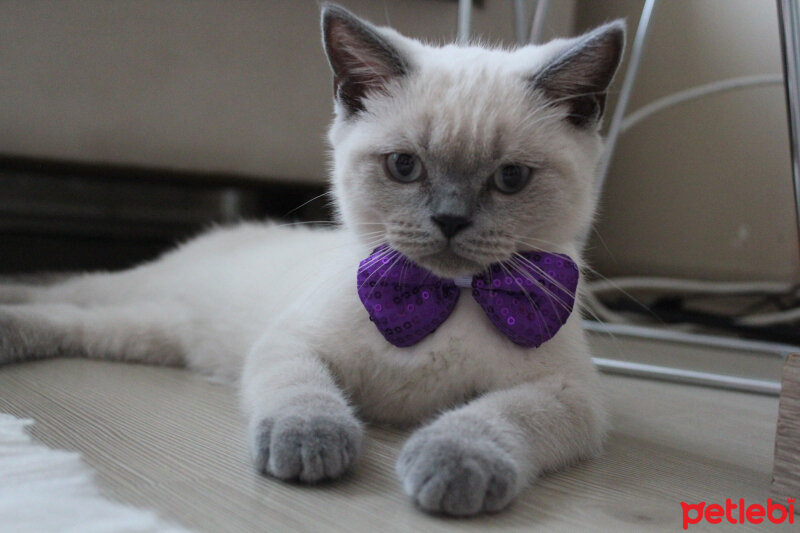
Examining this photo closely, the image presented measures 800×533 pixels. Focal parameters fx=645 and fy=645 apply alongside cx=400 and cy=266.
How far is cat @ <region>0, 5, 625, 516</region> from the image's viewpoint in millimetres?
816

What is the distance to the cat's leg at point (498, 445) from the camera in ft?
2.37

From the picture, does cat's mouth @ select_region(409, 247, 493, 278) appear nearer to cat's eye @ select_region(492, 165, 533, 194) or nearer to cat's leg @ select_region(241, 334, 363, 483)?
cat's eye @ select_region(492, 165, 533, 194)

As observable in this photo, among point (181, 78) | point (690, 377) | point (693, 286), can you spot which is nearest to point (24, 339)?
point (181, 78)

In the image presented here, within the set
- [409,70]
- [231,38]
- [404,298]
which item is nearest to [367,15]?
[231,38]

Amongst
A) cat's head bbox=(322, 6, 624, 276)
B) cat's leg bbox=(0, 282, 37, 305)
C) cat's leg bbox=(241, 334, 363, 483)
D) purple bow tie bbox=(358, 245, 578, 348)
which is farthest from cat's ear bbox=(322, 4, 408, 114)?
cat's leg bbox=(0, 282, 37, 305)

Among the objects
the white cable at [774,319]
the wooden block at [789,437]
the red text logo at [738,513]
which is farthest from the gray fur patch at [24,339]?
the white cable at [774,319]

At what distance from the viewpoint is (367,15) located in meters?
2.27

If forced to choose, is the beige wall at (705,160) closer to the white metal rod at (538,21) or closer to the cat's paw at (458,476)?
the white metal rod at (538,21)

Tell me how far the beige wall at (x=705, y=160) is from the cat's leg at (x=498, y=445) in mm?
2275

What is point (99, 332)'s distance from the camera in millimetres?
1425

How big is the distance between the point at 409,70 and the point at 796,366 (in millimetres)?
704

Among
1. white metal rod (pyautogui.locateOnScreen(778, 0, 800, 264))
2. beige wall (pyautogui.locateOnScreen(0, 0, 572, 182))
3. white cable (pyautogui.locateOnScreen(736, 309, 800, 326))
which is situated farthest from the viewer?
white cable (pyautogui.locateOnScreen(736, 309, 800, 326))

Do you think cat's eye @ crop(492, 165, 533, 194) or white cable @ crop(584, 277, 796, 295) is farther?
white cable @ crop(584, 277, 796, 295)

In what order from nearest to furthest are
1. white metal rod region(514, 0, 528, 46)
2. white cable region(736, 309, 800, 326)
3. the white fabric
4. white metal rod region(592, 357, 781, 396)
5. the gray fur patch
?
the white fabric, the gray fur patch, white metal rod region(592, 357, 781, 396), white metal rod region(514, 0, 528, 46), white cable region(736, 309, 800, 326)
